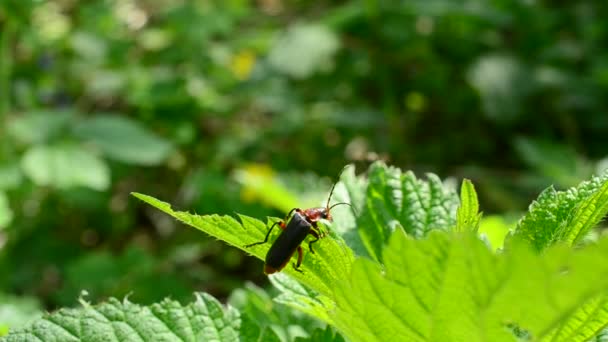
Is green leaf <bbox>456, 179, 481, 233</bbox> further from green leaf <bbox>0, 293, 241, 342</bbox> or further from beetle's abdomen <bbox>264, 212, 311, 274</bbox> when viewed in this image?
green leaf <bbox>0, 293, 241, 342</bbox>

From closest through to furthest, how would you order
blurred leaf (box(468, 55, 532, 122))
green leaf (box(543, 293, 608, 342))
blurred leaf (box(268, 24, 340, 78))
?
green leaf (box(543, 293, 608, 342)) → blurred leaf (box(268, 24, 340, 78)) → blurred leaf (box(468, 55, 532, 122))

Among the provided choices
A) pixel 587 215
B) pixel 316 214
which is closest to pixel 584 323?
pixel 587 215

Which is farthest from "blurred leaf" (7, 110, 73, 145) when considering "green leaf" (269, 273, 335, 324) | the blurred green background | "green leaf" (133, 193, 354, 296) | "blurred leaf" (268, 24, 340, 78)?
"green leaf" (133, 193, 354, 296)

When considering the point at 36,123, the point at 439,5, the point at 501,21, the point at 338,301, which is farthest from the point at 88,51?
the point at 338,301

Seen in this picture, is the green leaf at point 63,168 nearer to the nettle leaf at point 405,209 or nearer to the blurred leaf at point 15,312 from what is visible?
the blurred leaf at point 15,312

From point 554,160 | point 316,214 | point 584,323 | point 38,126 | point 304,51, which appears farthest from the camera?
point 304,51

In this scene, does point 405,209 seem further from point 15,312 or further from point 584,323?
point 15,312
